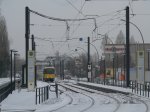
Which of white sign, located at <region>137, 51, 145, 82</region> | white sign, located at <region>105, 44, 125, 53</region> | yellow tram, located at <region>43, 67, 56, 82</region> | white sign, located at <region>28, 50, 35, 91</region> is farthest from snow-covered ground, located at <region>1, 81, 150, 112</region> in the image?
yellow tram, located at <region>43, 67, 56, 82</region>

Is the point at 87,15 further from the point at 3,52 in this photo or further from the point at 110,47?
the point at 3,52

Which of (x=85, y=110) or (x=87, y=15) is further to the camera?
(x=87, y=15)

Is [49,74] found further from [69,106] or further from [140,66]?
[69,106]

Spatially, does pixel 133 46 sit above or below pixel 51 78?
above

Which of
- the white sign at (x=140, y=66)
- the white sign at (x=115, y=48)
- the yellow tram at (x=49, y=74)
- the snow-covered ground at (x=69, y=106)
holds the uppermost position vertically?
the white sign at (x=115, y=48)

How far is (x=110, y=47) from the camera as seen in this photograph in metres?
78.2

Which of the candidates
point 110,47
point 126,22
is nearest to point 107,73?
point 110,47

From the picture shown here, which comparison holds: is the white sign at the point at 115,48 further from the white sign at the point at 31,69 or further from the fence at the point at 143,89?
the white sign at the point at 31,69

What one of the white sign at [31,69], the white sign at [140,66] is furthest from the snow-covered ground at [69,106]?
the white sign at [140,66]

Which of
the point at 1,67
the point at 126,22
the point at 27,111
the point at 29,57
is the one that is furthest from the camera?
the point at 1,67

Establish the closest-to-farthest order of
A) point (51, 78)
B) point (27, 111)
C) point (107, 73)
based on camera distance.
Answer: point (27, 111) < point (107, 73) < point (51, 78)

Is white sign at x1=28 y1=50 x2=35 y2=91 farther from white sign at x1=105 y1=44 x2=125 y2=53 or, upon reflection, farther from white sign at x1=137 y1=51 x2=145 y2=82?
white sign at x1=105 y1=44 x2=125 y2=53

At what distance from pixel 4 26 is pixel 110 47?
37724 millimetres

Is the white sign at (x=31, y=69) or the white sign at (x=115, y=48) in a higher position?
the white sign at (x=115, y=48)
